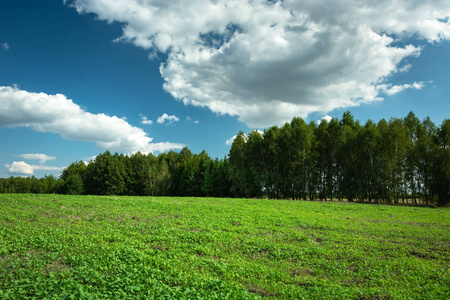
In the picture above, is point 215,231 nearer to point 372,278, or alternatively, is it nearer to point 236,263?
point 236,263

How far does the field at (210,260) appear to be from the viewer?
8.22 m

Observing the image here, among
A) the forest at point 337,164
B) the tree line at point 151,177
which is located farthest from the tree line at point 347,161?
the tree line at point 151,177

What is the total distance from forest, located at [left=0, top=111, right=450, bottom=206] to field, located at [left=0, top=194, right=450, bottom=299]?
94.2 ft

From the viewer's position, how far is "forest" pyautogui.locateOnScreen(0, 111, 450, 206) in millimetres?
43031

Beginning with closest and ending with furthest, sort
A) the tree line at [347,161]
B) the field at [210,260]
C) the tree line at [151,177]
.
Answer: the field at [210,260]
the tree line at [347,161]
the tree line at [151,177]

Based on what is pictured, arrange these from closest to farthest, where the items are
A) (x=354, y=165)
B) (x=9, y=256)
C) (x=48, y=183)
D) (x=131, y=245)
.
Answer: (x=9, y=256) → (x=131, y=245) → (x=354, y=165) → (x=48, y=183)

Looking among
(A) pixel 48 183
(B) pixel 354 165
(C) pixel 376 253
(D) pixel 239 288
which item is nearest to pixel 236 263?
(D) pixel 239 288

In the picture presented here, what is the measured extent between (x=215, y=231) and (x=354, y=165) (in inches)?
1589

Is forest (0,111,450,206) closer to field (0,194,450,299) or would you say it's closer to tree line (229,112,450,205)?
tree line (229,112,450,205)

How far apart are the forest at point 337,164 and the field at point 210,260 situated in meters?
28.7

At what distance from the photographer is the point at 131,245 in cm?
1260

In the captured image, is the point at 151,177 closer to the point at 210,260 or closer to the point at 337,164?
the point at 337,164

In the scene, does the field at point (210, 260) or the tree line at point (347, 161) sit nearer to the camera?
the field at point (210, 260)

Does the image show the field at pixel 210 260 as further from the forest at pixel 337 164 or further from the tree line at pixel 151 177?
the tree line at pixel 151 177
